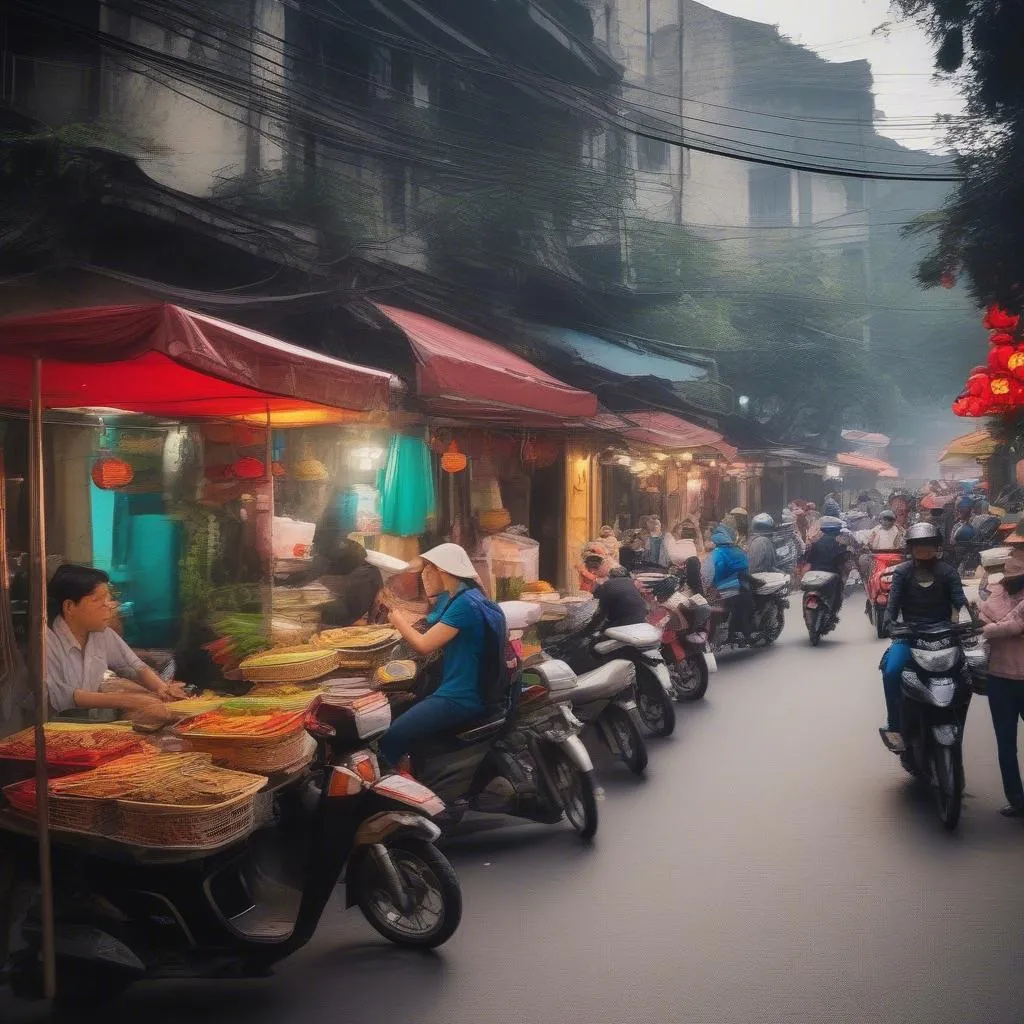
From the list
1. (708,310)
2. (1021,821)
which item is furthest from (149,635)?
(708,310)

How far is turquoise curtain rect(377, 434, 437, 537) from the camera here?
35.4ft

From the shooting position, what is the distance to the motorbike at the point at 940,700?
6.54m

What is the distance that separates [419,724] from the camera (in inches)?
230

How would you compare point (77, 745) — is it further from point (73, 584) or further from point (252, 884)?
point (73, 584)

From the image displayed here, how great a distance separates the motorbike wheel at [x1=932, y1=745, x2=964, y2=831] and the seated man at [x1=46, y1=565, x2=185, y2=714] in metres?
4.75

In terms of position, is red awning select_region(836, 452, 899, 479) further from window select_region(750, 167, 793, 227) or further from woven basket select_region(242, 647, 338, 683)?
woven basket select_region(242, 647, 338, 683)

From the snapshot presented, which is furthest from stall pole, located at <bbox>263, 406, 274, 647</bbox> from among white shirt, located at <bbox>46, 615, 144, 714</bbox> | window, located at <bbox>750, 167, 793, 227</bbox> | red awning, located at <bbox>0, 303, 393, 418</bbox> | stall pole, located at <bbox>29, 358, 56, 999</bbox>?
window, located at <bbox>750, 167, 793, 227</bbox>

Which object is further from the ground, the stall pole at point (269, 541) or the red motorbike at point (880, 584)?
the stall pole at point (269, 541)

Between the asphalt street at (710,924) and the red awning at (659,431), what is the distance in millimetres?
7755

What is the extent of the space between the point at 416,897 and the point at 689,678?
275 inches

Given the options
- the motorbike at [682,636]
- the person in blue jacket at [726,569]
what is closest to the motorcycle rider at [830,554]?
the person in blue jacket at [726,569]

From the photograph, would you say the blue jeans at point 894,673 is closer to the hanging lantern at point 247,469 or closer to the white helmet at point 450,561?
the white helmet at point 450,561

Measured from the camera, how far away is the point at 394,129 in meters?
16.5

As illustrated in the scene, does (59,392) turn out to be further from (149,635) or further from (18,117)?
(18,117)
